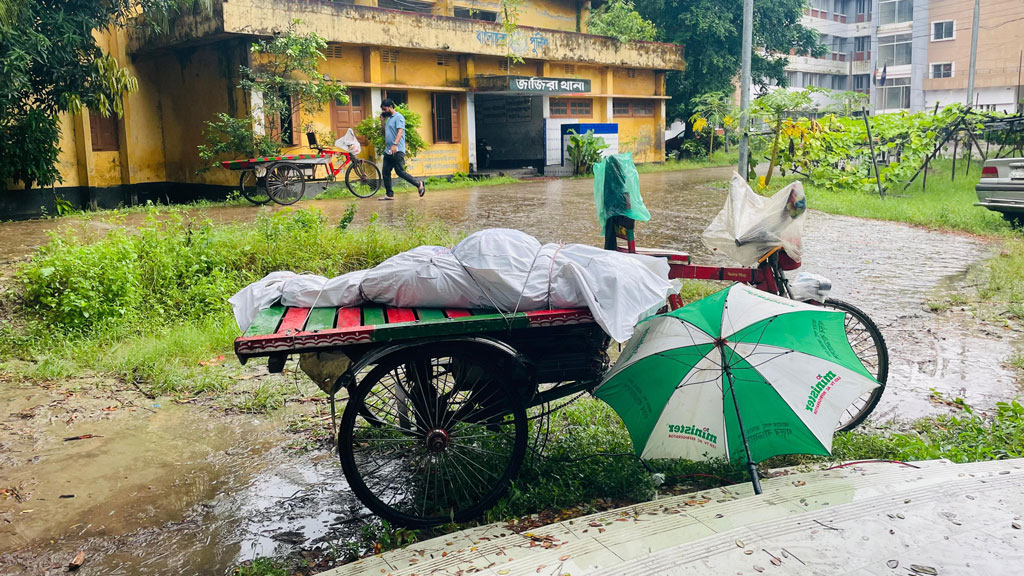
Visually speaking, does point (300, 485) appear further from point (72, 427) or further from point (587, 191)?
point (587, 191)

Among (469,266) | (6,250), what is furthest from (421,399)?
(6,250)

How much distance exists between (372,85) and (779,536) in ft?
54.5

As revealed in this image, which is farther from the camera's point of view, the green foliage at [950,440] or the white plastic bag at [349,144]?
the white plastic bag at [349,144]

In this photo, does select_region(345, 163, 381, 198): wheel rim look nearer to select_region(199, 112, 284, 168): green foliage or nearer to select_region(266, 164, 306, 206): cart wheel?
select_region(266, 164, 306, 206): cart wheel

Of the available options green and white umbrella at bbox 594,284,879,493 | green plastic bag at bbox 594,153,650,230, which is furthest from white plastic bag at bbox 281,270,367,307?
green plastic bag at bbox 594,153,650,230

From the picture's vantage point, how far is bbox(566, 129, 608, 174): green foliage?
75.6 ft

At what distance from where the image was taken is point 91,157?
15.8 metres

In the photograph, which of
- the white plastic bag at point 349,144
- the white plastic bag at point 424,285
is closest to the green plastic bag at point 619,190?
the white plastic bag at point 424,285

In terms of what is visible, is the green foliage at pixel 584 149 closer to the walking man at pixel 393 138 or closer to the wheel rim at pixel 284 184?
the walking man at pixel 393 138

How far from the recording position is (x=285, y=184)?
14328 mm

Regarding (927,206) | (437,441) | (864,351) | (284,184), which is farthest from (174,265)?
(927,206)

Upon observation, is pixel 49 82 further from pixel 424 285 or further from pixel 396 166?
pixel 424 285

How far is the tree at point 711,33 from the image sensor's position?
28.3 metres

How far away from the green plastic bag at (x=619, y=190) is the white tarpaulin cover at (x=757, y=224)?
1.53 ft
